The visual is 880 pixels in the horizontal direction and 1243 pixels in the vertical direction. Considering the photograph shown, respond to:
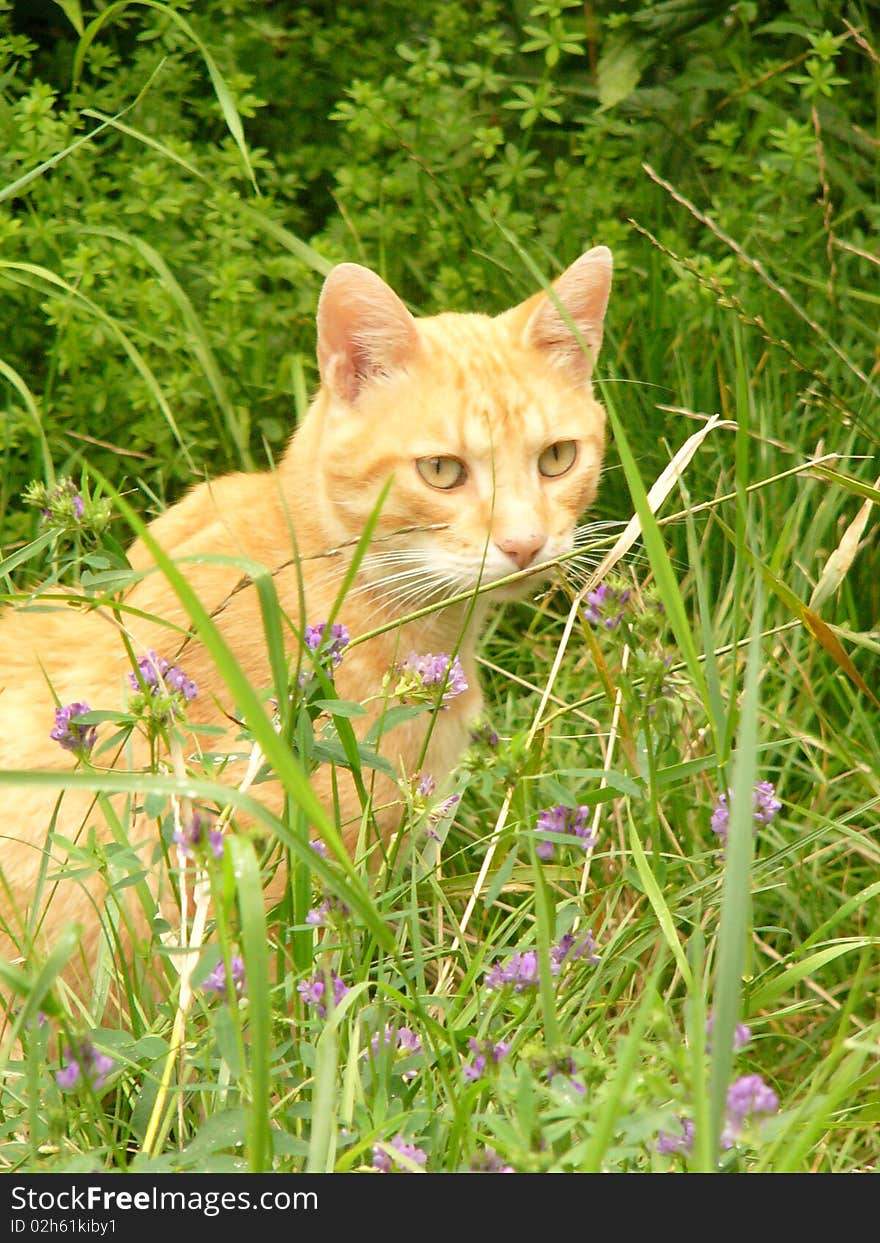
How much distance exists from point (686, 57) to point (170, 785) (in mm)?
3232

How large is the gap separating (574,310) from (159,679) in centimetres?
138

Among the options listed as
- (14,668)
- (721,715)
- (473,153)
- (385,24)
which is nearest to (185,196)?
(473,153)

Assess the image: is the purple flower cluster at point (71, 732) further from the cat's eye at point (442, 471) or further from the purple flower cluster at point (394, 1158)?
the cat's eye at point (442, 471)

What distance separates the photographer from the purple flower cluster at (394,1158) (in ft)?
5.14

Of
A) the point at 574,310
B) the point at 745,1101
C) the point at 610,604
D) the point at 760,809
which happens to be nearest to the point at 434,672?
the point at 610,604

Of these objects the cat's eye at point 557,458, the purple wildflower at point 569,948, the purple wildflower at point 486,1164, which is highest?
the cat's eye at point 557,458

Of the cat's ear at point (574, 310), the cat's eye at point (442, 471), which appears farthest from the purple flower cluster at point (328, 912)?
the cat's ear at point (574, 310)

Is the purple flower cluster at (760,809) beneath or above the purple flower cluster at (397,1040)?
above

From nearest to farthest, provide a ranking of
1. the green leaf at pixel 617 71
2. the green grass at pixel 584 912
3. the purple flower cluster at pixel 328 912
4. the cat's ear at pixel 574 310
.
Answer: the green grass at pixel 584 912, the purple flower cluster at pixel 328 912, the cat's ear at pixel 574 310, the green leaf at pixel 617 71

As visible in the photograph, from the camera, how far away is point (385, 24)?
4.25 meters

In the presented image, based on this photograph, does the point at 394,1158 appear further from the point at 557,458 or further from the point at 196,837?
the point at 557,458

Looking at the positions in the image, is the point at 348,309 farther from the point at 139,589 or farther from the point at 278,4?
the point at 278,4

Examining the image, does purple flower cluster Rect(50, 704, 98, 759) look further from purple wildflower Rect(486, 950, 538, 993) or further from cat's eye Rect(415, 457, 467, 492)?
cat's eye Rect(415, 457, 467, 492)

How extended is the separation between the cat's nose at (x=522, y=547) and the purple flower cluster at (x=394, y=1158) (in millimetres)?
1201
